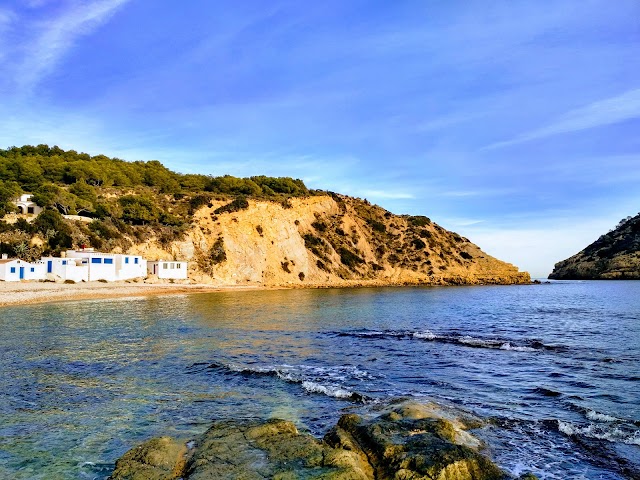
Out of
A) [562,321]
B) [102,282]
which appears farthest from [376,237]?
[562,321]

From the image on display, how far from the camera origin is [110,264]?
6338 centimetres

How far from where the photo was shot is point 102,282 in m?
60.9

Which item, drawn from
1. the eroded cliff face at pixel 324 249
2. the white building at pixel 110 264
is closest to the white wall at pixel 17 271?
the white building at pixel 110 264

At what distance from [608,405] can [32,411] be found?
1626 centimetres

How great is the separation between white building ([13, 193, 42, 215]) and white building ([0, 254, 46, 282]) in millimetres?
17530

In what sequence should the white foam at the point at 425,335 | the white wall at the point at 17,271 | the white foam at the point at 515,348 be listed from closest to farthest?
the white foam at the point at 515,348, the white foam at the point at 425,335, the white wall at the point at 17,271

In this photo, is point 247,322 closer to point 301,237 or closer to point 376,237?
point 301,237

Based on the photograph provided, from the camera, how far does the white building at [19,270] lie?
5166cm

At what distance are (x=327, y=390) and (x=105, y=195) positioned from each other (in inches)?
3243

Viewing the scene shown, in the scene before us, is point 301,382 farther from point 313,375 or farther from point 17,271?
point 17,271

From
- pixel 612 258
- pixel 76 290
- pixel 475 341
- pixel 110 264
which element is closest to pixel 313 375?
pixel 475 341

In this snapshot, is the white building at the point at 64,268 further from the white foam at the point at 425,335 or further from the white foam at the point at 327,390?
the white foam at the point at 327,390

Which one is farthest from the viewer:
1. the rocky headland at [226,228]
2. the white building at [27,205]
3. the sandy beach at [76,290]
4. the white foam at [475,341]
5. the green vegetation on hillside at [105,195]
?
the rocky headland at [226,228]

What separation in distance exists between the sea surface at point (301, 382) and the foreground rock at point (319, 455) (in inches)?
43.9
